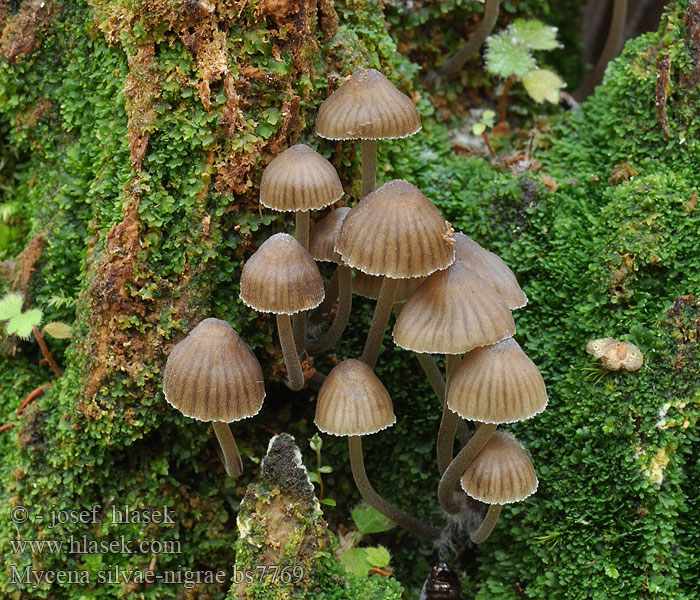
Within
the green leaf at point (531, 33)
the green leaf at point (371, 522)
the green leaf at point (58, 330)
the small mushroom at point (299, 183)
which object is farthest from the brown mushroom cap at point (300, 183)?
the green leaf at point (531, 33)

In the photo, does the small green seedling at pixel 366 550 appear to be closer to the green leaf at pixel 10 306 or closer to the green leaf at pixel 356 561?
the green leaf at pixel 356 561

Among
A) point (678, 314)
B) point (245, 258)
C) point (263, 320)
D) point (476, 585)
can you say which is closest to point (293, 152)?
point (245, 258)

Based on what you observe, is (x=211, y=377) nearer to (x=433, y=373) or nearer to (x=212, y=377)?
(x=212, y=377)

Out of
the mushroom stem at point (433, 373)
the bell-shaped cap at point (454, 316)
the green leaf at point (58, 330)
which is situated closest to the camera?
the bell-shaped cap at point (454, 316)

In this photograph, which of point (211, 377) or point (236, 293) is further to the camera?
point (236, 293)

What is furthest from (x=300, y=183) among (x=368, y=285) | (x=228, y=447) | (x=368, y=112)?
(x=228, y=447)

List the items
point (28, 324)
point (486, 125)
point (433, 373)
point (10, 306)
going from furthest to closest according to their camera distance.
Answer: point (486, 125) < point (10, 306) < point (28, 324) < point (433, 373)

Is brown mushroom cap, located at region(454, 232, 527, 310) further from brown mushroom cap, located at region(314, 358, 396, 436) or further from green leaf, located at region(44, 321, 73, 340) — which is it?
green leaf, located at region(44, 321, 73, 340)
